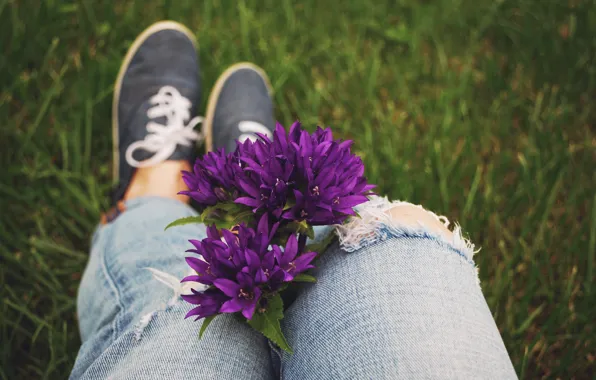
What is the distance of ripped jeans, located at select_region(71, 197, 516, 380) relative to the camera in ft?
2.14

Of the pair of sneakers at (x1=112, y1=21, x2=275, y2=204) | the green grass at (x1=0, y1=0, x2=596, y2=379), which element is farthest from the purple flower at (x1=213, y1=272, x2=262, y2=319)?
the pair of sneakers at (x1=112, y1=21, x2=275, y2=204)

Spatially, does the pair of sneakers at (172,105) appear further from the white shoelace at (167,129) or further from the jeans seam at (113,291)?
the jeans seam at (113,291)

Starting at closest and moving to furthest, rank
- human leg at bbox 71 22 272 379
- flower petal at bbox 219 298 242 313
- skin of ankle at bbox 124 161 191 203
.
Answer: flower petal at bbox 219 298 242 313, human leg at bbox 71 22 272 379, skin of ankle at bbox 124 161 191 203

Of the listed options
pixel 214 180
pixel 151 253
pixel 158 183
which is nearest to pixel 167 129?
pixel 158 183

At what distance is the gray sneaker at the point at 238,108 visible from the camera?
1.45 metres

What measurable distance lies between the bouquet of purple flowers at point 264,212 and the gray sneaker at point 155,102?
75 cm

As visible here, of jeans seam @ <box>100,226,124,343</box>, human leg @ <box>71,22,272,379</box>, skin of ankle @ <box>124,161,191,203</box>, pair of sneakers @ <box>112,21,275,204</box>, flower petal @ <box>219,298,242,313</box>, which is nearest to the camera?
flower petal @ <box>219,298,242,313</box>

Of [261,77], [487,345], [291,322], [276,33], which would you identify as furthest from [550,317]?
[276,33]

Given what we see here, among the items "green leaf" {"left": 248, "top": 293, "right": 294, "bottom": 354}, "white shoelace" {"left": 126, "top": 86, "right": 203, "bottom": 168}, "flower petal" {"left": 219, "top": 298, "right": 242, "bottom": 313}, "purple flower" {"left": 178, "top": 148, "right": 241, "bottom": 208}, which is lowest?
"white shoelace" {"left": 126, "top": 86, "right": 203, "bottom": 168}

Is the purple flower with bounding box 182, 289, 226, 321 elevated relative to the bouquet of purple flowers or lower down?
lower down

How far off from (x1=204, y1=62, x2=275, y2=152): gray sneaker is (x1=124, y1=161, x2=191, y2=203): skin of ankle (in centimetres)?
14

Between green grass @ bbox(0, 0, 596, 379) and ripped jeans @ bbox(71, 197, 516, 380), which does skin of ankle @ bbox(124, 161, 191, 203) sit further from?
ripped jeans @ bbox(71, 197, 516, 380)

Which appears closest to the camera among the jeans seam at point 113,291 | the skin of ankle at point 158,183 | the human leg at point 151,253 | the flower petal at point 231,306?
the flower petal at point 231,306

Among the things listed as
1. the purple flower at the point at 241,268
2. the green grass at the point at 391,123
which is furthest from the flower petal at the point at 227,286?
the green grass at the point at 391,123
